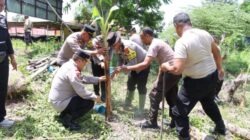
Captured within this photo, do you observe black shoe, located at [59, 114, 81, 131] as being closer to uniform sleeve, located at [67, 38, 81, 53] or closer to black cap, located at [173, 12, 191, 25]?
uniform sleeve, located at [67, 38, 81, 53]

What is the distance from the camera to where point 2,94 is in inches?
193

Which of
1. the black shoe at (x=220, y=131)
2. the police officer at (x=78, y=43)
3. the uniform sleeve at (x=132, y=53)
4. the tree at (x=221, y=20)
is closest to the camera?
the black shoe at (x=220, y=131)

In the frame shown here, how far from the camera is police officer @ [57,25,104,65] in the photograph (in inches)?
219

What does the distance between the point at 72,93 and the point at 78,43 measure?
46.3 inches

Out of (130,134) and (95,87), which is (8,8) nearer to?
(95,87)

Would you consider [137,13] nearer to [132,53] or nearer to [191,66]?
[132,53]

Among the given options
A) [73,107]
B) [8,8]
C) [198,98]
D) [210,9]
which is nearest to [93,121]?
[73,107]

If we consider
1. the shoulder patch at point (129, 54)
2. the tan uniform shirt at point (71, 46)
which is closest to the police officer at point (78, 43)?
the tan uniform shirt at point (71, 46)

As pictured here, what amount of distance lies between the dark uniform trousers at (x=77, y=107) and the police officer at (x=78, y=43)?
872 millimetres

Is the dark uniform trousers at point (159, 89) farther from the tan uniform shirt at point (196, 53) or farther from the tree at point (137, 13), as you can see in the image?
the tree at point (137, 13)

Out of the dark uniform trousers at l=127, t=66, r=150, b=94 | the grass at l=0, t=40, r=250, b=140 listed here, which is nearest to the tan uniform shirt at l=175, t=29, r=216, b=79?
the grass at l=0, t=40, r=250, b=140

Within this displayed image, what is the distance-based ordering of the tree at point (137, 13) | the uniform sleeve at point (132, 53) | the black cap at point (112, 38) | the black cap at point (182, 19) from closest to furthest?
the black cap at point (182, 19) → the black cap at point (112, 38) → the uniform sleeve at point (132, 53) → the tree at point (137, 13)

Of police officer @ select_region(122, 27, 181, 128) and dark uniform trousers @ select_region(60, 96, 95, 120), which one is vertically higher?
police officer @ select_region(122, 27, 181, 128)

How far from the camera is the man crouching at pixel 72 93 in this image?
4785mm
